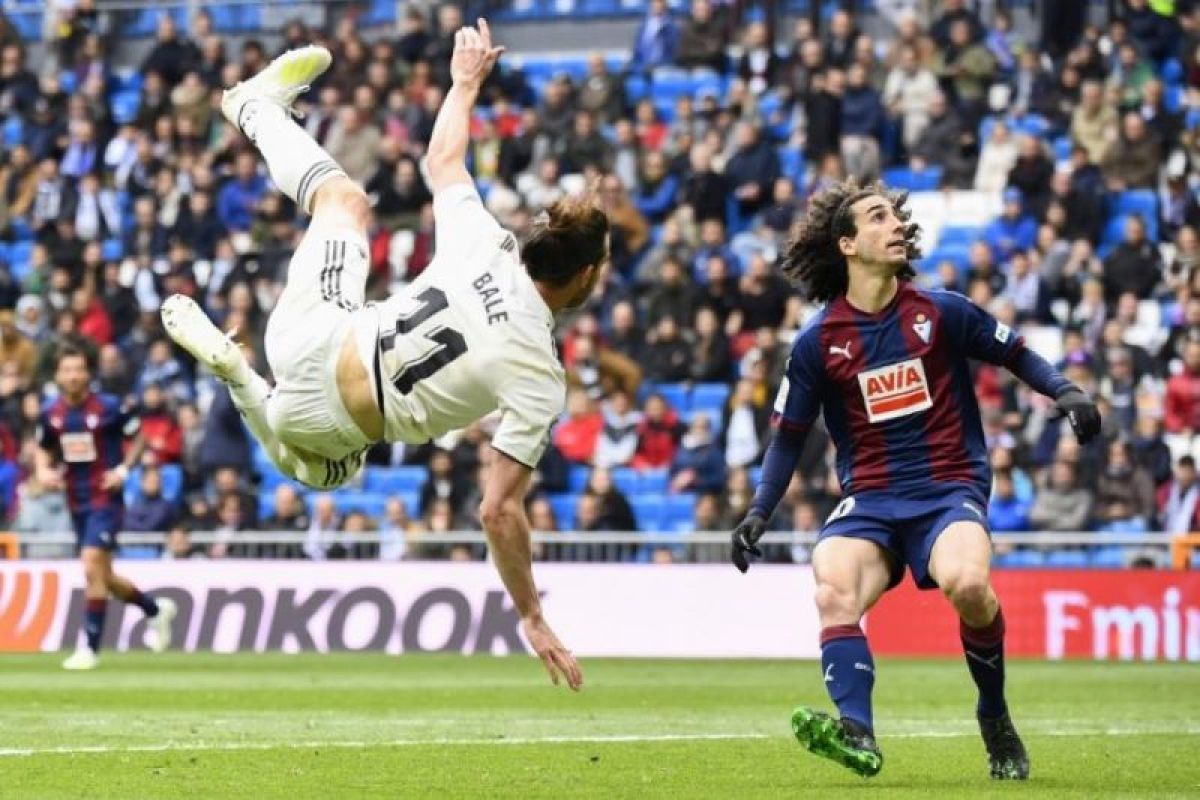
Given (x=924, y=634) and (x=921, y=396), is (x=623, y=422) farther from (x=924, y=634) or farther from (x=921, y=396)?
(x=921, y=396)

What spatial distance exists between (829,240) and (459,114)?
6.11ft

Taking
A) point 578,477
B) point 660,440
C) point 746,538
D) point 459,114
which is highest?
point 459,114

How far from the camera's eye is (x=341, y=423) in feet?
32.3

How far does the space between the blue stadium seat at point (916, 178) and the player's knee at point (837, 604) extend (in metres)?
17.3

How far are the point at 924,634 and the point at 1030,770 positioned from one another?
11.6 m

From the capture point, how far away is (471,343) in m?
9.55

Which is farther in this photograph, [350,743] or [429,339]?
[350,743]

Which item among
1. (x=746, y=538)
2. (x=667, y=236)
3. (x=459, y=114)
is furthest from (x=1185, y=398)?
(x=459, y=114)

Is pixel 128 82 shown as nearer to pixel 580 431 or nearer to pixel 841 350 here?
pixel 580 431

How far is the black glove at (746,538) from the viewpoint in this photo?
33.9 ft

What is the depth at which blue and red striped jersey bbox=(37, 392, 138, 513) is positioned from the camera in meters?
20.5

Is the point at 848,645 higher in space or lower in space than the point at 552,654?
lower

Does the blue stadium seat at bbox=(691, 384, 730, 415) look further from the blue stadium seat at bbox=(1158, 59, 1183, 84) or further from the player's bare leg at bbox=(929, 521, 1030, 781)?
the player's bare leg at bbox=(929, 521, 1030, 781)

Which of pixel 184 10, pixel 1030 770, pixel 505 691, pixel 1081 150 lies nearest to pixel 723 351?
pixel 1081 150
